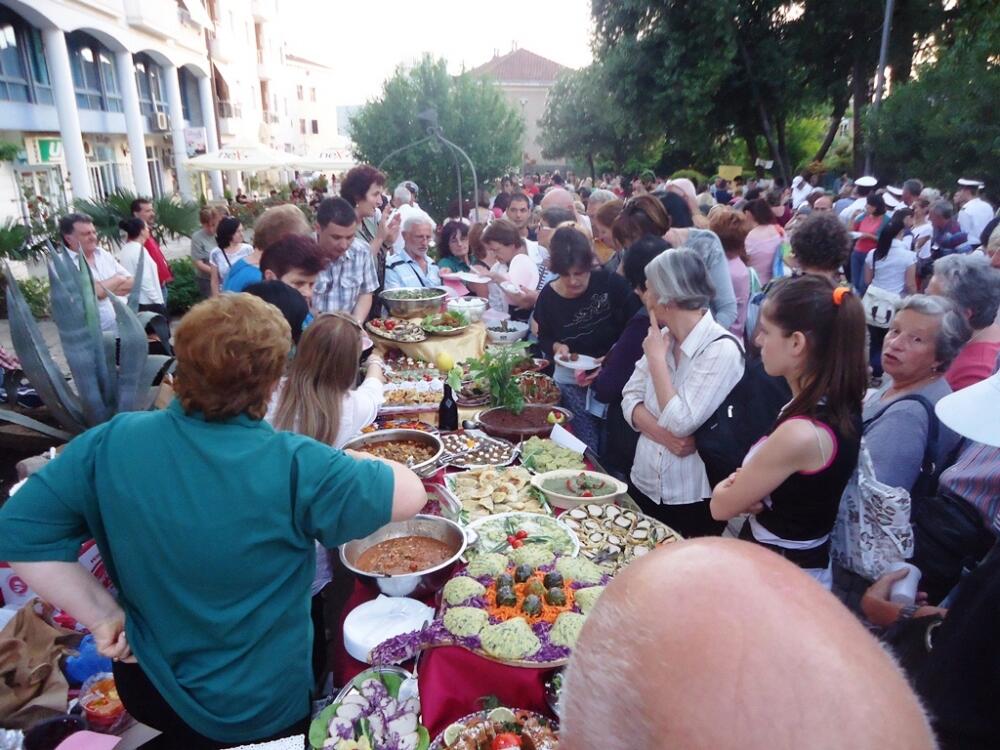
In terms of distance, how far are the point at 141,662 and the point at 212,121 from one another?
3089 centimetres

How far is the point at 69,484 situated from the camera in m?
1.60

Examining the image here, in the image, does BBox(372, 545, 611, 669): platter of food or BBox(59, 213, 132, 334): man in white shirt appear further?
BBox(59, 213, 132, 334): man in white shirt

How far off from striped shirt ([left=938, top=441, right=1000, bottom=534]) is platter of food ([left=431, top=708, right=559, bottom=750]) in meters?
1.63

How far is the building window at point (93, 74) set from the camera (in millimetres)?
19688

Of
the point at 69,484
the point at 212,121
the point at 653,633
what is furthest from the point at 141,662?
the point at 212,121

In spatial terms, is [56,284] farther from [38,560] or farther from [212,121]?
[212,121]

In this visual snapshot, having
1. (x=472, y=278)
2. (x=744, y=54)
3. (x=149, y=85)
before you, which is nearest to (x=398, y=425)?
(x=472, y=278)

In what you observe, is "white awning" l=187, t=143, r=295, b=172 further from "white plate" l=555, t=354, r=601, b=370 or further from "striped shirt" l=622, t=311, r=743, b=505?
"striped shirt" l=622, t=311, r=743, b=505

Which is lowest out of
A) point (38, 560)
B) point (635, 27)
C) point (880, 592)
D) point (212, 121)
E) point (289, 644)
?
point (880, 592)

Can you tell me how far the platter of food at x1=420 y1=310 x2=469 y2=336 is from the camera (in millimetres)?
4852

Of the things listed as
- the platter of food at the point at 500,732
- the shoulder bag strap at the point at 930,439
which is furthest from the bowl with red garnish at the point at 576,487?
the shoulder bag strap at the point at 930,439

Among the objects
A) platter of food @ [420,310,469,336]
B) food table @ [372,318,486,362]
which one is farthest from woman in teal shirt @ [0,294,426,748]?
platter of food @ [420,310,469,336]

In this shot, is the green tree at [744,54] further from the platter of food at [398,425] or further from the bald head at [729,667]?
the bald head at [729,667]

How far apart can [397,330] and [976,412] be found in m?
3.82
